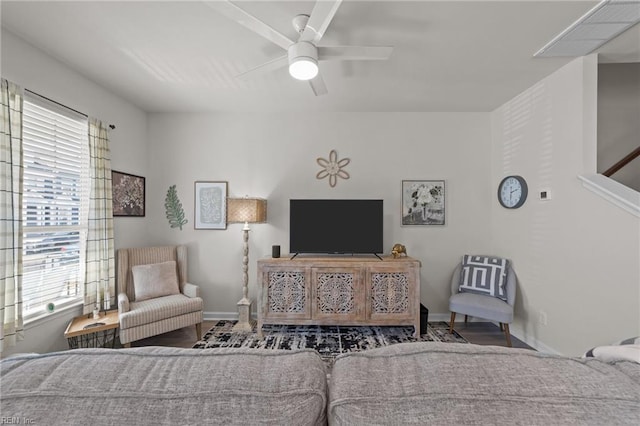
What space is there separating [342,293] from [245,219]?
1.42 meters

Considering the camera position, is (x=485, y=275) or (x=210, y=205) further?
(x=210, y=205)

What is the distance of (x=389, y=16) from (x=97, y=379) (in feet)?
7.56

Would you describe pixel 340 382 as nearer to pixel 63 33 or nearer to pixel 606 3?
pixel 606 3

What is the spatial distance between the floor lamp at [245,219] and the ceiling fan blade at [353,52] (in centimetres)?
186

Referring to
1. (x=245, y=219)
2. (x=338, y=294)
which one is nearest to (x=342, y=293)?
(x=338, y=294)

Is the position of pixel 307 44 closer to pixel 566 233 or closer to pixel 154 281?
pixel 566 233

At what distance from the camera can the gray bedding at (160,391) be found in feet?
1.81

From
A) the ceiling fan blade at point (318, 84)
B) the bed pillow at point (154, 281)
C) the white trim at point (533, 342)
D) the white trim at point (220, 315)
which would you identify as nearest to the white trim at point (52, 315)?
the bed pillow at point (154, 281)

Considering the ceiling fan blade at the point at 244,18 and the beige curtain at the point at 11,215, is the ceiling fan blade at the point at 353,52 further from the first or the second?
the beige curtain at the point at 11,215

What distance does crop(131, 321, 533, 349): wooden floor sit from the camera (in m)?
2.91

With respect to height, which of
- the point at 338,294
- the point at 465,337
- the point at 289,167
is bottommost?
the point at 465,337

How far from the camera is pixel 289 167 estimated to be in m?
3.62

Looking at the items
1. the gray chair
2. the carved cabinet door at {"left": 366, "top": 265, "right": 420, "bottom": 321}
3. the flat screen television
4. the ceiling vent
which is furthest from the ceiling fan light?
the gray chair

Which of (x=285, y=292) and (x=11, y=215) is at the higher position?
(x=11, y=215)
